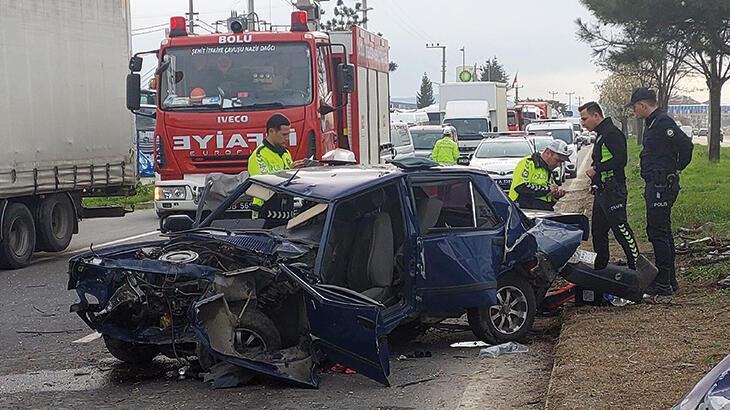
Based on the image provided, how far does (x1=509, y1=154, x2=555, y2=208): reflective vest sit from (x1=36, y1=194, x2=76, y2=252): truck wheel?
7001mm

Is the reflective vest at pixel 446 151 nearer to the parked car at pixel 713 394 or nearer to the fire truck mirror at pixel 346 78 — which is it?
the fire truck mirror at pixel 346 78

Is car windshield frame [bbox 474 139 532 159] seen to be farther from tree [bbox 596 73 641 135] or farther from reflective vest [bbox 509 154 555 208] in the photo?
tree [bbox 596 73 641 135]

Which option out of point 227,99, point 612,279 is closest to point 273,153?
point 227,99

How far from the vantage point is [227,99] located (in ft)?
44.1

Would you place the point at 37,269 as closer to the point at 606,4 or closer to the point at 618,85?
the point at 606,4

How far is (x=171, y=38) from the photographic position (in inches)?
549

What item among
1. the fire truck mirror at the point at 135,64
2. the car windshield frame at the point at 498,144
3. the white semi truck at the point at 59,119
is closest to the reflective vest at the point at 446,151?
the car windshield frame at the point at 498,144

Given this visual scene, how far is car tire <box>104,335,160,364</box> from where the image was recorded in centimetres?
787

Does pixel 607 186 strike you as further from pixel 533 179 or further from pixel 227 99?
pixel 227 99

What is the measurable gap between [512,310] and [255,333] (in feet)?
8.34

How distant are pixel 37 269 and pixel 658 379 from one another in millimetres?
9728

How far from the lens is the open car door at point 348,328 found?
6.98m

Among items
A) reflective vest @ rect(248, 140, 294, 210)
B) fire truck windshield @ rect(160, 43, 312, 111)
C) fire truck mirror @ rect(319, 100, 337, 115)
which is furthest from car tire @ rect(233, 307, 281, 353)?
fire truck mirror @ rect(319, 100, 337, 115)

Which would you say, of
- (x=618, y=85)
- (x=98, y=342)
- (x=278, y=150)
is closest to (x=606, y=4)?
(x=278, y=150)
